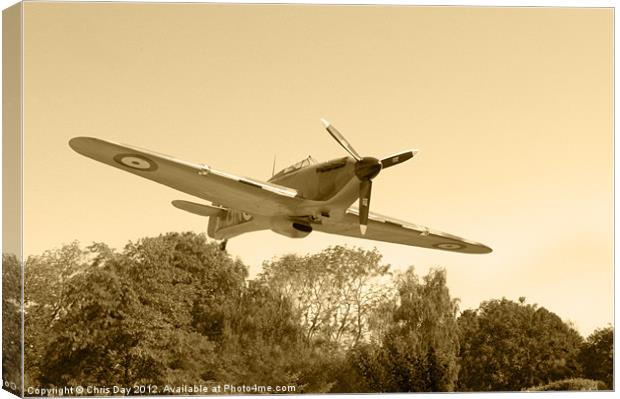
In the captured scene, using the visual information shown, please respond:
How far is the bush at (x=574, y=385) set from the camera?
21.9m

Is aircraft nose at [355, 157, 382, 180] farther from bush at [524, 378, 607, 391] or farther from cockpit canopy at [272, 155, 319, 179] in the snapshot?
bush at [524, 378, 607, 391]

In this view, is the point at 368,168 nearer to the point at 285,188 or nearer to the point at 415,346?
the point at 285,188

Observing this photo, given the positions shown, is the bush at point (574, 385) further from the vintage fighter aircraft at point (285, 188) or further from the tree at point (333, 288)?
the vintage fighter aircraft at point (285, 188)

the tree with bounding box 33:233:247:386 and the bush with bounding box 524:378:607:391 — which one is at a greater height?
the tree with bounding box 33:233:247:386

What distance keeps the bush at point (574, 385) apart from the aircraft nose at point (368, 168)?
6.55 metres

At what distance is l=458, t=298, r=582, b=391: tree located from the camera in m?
23.0

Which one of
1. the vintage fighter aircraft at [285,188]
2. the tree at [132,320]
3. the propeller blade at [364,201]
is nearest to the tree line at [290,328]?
the tree at [132,320]

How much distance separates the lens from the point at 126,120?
2112 cm

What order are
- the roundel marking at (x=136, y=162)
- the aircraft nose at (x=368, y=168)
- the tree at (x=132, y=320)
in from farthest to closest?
the tree at (x=132, y=320) < the aircraft nose at (x=368, y=168) < the roundel marking at (x=136, y=162)

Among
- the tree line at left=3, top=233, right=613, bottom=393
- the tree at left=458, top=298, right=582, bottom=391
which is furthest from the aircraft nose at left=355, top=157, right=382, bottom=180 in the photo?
the tree at left=458, top=298, right=582, bottom=391

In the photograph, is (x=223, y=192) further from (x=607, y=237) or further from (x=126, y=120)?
(x=607, y=237)

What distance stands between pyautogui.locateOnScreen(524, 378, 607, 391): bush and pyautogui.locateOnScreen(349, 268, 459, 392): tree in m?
1.96

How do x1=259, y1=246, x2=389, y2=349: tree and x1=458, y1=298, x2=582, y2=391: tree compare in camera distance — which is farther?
x1=259, y1=246, x2=389, y2=349: tree

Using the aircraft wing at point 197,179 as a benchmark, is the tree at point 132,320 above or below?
below
